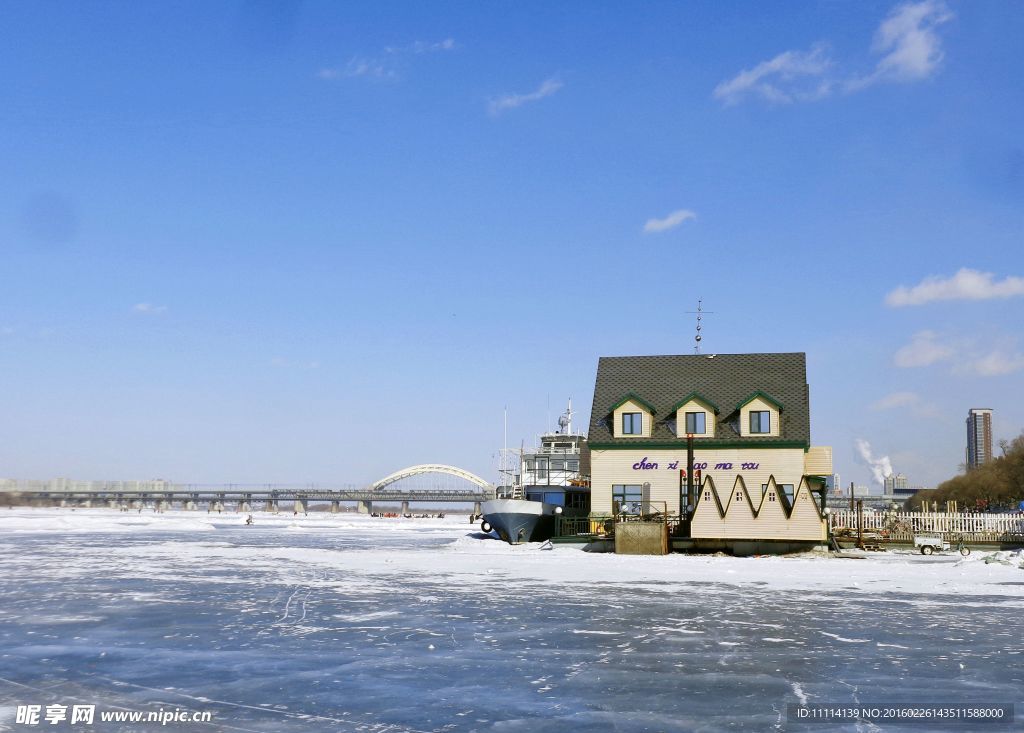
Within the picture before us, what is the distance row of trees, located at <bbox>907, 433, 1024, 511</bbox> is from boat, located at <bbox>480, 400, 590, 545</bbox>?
44343 millimetres

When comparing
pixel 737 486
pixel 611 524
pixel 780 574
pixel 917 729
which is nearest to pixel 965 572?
pixel 780 574

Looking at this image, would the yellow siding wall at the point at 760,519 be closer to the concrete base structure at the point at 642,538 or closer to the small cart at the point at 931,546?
the concrete base structure at the point at 642,538

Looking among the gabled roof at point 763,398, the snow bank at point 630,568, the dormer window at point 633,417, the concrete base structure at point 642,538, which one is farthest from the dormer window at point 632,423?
the concrete base structure at point 642,538

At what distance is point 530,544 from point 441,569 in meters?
17.2

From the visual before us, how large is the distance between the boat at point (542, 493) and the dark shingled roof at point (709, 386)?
5.75m

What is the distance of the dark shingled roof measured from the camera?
48062mm

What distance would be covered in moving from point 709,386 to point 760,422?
13.7ft

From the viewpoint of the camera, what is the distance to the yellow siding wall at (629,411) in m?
48.5

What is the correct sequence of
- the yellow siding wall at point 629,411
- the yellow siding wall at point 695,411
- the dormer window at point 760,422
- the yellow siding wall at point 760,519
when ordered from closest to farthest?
1. the yellow siding wall at point 760,519
2. the dormer window at point 760,422
3. the yellow siding wall at point 695,411
4. the yellow siding wall at point 629,411

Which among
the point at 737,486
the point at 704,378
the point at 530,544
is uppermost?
the point at 704,378

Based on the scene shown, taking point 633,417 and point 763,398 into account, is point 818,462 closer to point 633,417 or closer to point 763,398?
point 763,398

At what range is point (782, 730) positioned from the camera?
421 inches

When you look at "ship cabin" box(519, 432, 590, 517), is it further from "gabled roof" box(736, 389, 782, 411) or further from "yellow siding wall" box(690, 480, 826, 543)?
"yellow siding wall" box(690, 480, 826, 543)

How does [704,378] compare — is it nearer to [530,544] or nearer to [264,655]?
[530,544]
